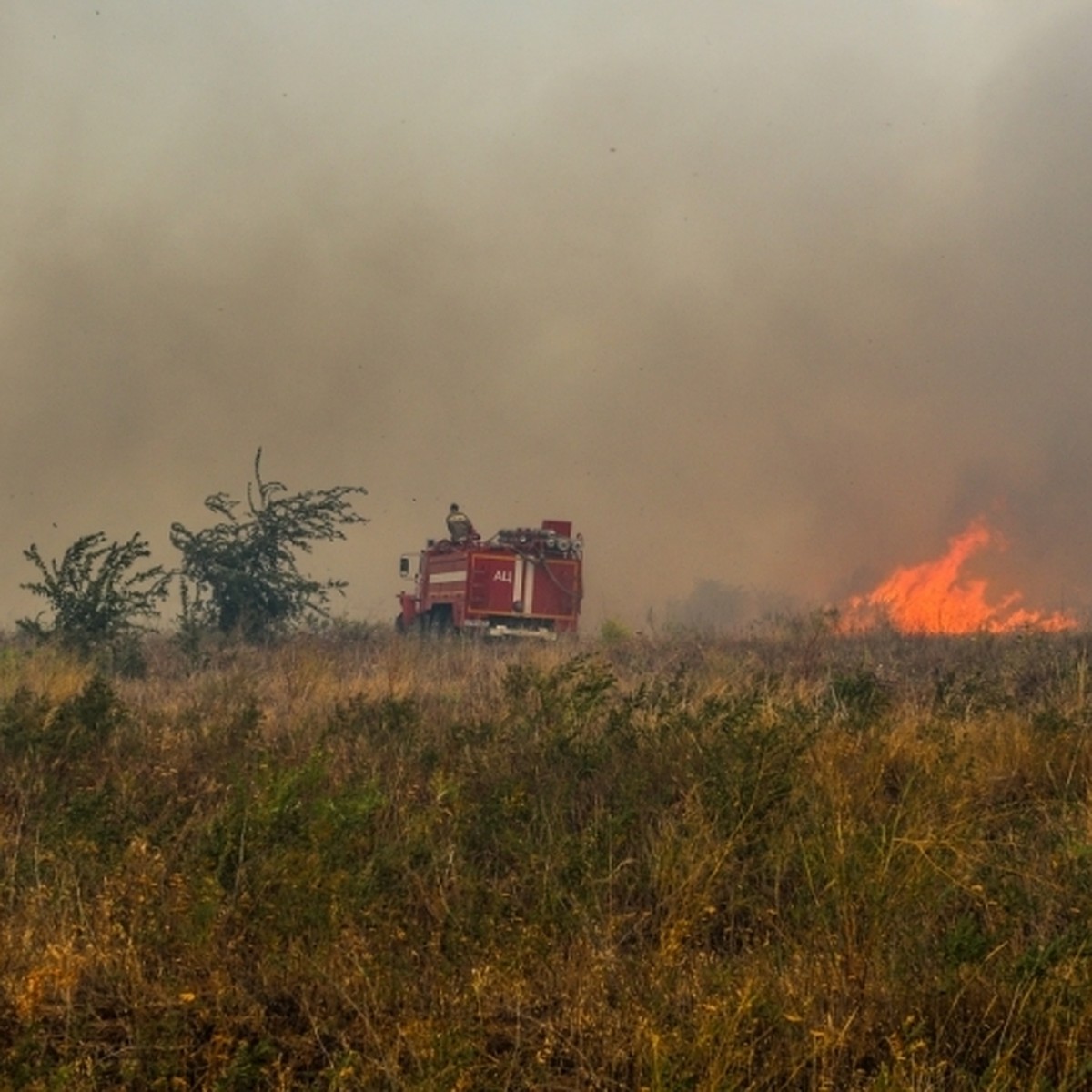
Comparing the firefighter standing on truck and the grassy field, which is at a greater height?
the firefighter standing on truck

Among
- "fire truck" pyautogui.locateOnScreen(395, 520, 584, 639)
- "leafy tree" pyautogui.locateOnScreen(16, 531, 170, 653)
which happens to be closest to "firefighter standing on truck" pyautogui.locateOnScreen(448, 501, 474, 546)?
"fire truck" pyautogui.locateOnScreen(395, 520, 584, 639)

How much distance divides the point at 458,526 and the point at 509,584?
1856mm

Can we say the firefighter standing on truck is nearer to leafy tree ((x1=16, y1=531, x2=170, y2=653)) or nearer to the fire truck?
the fire truck

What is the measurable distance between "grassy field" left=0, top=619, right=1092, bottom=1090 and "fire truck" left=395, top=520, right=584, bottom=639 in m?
14.7

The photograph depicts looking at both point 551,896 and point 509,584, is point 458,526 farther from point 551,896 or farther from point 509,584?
point 551,896

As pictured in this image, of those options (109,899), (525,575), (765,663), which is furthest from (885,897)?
(525,575)

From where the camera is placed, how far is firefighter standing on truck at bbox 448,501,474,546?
2516cm

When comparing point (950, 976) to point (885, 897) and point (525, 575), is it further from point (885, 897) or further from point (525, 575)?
point (525, 575)

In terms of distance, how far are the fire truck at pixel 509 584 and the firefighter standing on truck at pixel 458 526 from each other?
0.18 meters

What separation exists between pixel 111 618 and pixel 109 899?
39.7 feet

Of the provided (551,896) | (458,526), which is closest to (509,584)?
(458,526)

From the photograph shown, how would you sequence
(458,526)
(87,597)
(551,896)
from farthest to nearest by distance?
(458,526)
(87,597)
(551,896)

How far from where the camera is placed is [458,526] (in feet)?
82.8

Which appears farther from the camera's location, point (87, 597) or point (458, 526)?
point (458, 526)
